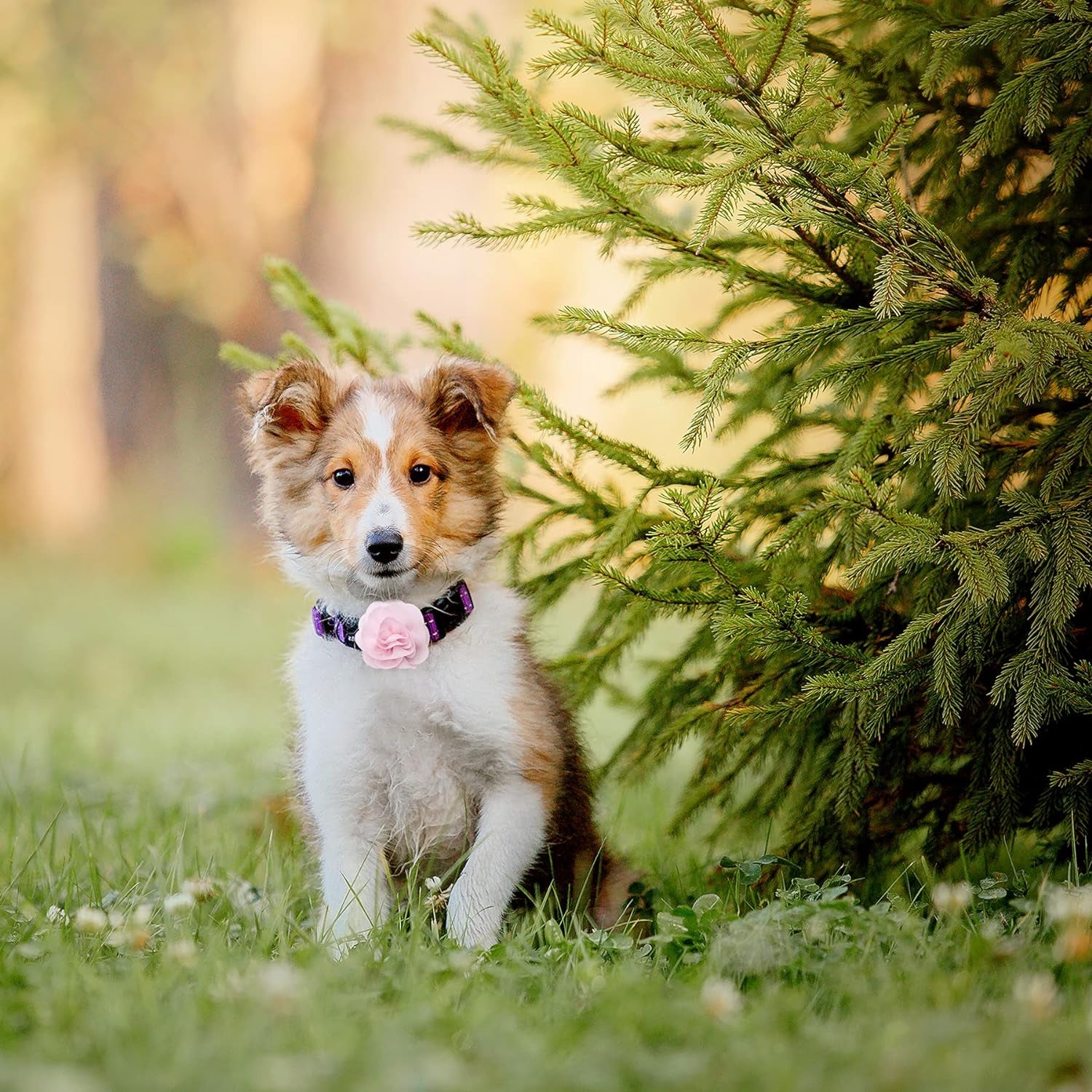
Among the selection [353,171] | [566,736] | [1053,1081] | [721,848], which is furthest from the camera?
[353,171]

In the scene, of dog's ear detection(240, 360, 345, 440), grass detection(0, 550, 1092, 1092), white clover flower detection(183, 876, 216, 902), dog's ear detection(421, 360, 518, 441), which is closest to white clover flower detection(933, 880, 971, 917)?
grass detection(0, 550, 1092, 1092)

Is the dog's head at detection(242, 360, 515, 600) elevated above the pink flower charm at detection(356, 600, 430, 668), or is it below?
above

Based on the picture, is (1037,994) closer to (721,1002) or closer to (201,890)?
(721,1002)

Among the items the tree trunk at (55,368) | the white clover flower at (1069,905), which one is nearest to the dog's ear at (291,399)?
the white clover flower at (1069,905)

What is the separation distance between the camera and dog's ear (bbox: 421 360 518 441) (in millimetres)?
3250

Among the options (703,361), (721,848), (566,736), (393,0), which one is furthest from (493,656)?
(393,0)

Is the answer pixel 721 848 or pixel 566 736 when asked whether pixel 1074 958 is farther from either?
pixel 721 848

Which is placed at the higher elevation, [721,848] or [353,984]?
[353,984]

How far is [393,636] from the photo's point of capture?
3020 mm

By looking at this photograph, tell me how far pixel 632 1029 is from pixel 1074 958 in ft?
2.91

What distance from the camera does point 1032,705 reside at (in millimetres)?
2633

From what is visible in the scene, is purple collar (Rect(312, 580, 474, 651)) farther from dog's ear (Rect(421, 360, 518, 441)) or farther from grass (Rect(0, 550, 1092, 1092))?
grass (Rect(0, 550, 1092, 1092))

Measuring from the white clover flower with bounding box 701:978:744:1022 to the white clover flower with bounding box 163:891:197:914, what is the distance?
1.26 meters

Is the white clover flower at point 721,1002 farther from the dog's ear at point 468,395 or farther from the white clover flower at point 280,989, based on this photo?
the dog's ear at point 468,395
